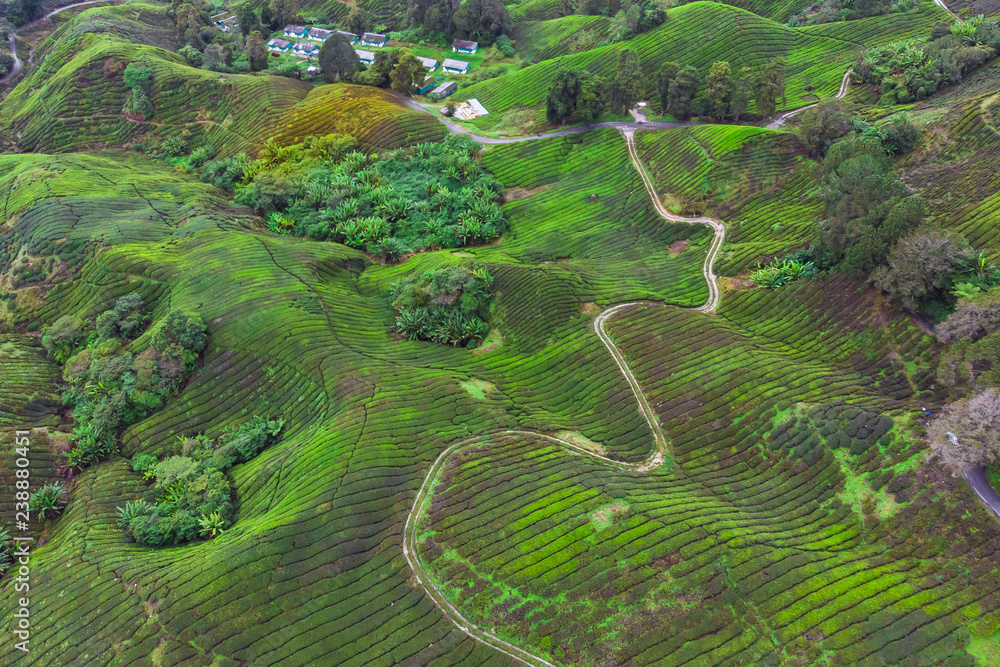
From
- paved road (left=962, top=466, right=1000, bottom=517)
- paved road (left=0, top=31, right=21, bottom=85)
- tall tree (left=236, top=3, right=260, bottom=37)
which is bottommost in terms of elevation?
paved road (left=962, top=466, right=1000, bottom=517)

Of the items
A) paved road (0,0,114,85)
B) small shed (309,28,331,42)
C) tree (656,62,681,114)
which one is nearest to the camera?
tree (656,62,681,114)

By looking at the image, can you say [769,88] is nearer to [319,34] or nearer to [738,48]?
[738,48]

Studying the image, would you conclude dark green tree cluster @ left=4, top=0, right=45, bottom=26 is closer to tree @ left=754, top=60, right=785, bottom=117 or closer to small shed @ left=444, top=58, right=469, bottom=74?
small shed @ left=444, top=58, right=469, bottom=74

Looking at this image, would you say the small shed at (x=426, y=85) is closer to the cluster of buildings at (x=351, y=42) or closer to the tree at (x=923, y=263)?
the cluster of buildings at (x=351, y=42)

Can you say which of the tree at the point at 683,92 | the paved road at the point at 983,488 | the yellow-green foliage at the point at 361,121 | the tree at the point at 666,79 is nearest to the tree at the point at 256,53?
the yellow-green foliage at the point at 361,121

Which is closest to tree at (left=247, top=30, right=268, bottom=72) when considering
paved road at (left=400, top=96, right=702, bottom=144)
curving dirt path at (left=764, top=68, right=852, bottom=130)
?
paved road at (left=400, top=96, right=702, bottom=144)

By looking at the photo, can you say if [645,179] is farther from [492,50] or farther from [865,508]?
[492,50]
